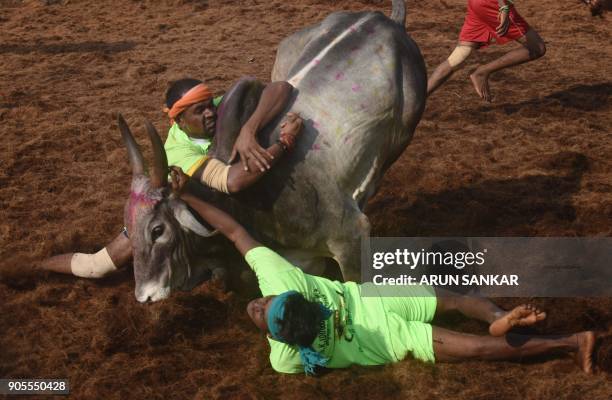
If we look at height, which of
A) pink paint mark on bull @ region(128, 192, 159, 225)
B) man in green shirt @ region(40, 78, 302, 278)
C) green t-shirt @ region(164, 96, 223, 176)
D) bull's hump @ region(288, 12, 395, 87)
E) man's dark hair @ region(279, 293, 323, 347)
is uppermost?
bull's hump @ region(288, 12, 395, 87)

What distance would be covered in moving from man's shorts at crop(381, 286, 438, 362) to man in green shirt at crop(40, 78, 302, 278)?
826mm

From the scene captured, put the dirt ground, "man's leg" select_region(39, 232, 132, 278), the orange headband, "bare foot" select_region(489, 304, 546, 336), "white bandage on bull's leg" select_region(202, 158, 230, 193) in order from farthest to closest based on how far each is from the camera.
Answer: "man's leg" select_region(39, 232, 132, 278) → the orange headband → "white bandage on bull's leg" select_region(202, 158, 230, 193) → the dirt ground → "bare foot" select_region(489, 304, 546, 336)

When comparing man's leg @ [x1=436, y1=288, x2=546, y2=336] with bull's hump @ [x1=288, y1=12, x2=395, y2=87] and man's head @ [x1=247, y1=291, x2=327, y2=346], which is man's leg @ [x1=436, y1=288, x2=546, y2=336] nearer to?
man's head @ [x1=247, y1=291, x2=327, y2=346]

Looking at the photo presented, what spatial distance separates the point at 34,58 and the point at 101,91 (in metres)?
1.54

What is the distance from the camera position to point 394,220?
4.99m


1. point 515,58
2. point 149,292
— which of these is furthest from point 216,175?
point 515,58

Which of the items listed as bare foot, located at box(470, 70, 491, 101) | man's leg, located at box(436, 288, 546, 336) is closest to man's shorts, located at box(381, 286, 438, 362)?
man's leg, located at box(436, 288, 546, 336)

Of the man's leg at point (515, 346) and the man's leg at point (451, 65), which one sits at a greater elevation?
the man's leg at point (515, 346)

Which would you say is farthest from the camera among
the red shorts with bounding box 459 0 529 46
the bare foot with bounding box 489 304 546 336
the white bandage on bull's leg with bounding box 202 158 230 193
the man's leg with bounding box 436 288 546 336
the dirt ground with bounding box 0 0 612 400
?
the red shorts with bounding box 459 0 529 46

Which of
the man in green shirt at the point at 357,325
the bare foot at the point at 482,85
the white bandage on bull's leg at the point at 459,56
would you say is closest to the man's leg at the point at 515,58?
the bare foot at the point at 482,85

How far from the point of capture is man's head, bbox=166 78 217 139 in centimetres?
377

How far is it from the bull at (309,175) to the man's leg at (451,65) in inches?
87.0

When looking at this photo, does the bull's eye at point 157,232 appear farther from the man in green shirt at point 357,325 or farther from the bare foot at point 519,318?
the bare foot at point 519,318

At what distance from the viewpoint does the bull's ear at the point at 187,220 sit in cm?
367
